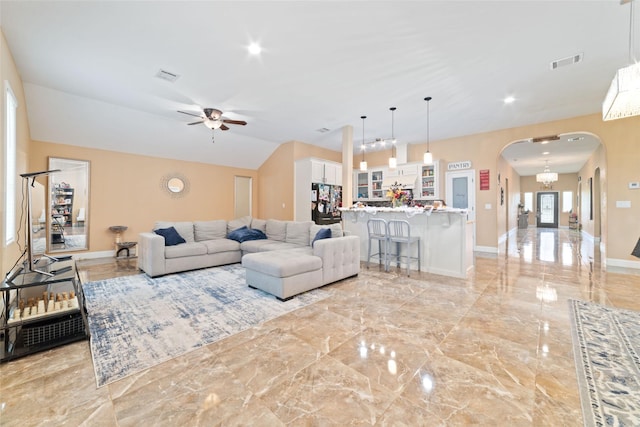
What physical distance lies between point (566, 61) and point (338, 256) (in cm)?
395

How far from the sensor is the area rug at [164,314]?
203 centimetres

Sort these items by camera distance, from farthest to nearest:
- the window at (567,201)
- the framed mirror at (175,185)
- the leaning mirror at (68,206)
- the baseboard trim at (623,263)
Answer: the window at (567,201) → the framed mirror at (175,185) → the leaning mirror at (68,206) → the baseboard trim at (623,263)

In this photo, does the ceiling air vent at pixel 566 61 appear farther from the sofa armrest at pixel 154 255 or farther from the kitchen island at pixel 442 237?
the sofa armrest at pixel 154 255

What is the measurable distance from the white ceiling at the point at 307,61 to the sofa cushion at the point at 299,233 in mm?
2262

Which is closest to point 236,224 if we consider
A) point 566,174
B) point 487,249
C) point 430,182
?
point 430,182

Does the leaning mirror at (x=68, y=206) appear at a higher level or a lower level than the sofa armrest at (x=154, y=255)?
higher

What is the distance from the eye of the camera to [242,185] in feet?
27.7

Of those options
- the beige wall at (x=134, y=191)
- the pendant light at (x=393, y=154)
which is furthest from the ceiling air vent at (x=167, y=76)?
the pendant light at (x=393, y=154)

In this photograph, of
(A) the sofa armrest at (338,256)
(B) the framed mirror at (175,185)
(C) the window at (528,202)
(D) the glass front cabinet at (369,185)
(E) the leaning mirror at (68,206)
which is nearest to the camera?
(A) the sofa armrest at (338,256)

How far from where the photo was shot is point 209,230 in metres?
5.38

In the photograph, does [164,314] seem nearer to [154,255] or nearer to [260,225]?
[154,255]

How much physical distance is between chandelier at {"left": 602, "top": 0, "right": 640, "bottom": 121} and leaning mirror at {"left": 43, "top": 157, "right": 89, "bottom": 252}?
855cm

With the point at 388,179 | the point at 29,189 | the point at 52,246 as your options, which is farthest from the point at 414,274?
the point at 52,246

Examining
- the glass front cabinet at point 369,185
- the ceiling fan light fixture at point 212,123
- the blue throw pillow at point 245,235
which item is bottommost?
the blue throw pillow at point 245,235
